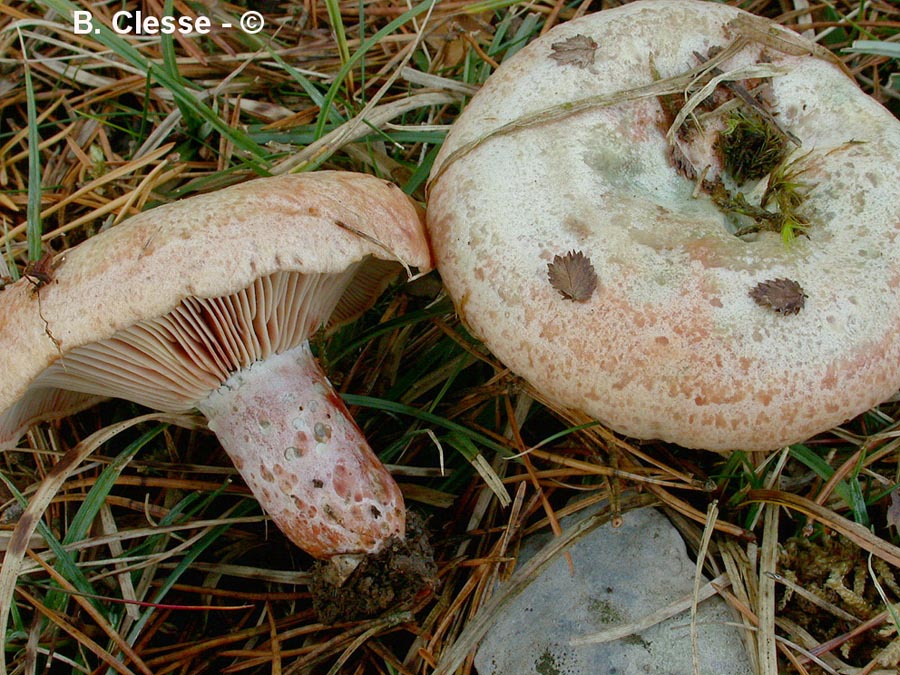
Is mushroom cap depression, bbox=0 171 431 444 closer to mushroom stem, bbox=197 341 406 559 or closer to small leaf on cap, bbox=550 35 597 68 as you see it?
mushroom stem, bbox=197 341 406 559

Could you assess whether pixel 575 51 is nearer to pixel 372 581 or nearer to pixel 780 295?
pixel 780 295

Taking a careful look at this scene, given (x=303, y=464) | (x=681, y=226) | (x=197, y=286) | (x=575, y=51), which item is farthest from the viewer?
(x=575, y=51)

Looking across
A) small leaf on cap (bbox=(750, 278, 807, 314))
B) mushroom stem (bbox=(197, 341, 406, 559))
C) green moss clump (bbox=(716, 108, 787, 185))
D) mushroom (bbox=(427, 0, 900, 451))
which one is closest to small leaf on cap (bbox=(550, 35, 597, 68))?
mushroom (bbox=(427, 0, 900, 451))

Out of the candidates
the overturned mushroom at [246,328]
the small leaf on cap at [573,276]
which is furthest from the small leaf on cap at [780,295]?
the overturned mushroom at [246,328]

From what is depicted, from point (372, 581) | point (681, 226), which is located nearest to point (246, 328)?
point (372, 581)

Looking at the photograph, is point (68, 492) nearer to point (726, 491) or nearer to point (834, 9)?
point (726, 491)

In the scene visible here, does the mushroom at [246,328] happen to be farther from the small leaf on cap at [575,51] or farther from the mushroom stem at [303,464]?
the small leaf on cap at [575,51]
